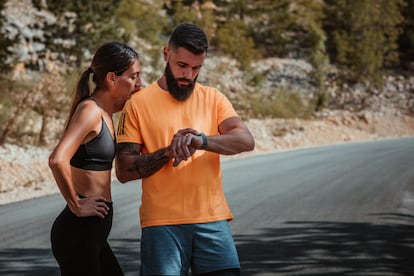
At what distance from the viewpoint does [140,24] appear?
3712cm

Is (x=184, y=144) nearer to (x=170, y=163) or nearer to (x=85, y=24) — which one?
(x=170, y=163)

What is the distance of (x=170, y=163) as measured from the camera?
312cm

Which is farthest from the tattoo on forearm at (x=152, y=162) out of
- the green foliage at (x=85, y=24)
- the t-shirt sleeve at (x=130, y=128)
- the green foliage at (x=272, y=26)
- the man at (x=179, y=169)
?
the green foliage at (x=272, y=26)

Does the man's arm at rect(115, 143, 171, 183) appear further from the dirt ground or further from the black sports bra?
the dirt ground

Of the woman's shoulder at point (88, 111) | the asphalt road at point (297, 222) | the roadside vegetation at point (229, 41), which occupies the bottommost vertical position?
the asphalt road at point (297, 222)

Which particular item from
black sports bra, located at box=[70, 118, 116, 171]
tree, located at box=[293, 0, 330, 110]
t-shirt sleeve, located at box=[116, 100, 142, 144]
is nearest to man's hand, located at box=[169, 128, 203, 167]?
t-shirt sleeve, located at box=[116, 100, 142, 144]

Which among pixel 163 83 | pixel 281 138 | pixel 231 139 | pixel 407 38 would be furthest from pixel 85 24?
pixel 231 139

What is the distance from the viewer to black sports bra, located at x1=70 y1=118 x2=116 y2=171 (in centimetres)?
321

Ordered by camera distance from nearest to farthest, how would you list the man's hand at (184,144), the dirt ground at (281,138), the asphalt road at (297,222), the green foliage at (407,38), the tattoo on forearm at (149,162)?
the man's hand at (184,144), the tattoo on forearm at (149,162), the asphalt road at (297,222), the dirt ground at (281,138), the green foliage at (407,38)

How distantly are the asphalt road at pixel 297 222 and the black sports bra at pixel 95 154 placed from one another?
3.37m

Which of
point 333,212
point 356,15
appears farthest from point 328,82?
point 333,212

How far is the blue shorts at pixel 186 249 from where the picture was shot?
3.12 metres

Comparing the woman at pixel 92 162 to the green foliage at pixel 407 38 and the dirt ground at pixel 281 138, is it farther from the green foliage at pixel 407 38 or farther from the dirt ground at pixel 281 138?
the green foliage at pixel 407 38

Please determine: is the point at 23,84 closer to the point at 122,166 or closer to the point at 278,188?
the point at 278,188
